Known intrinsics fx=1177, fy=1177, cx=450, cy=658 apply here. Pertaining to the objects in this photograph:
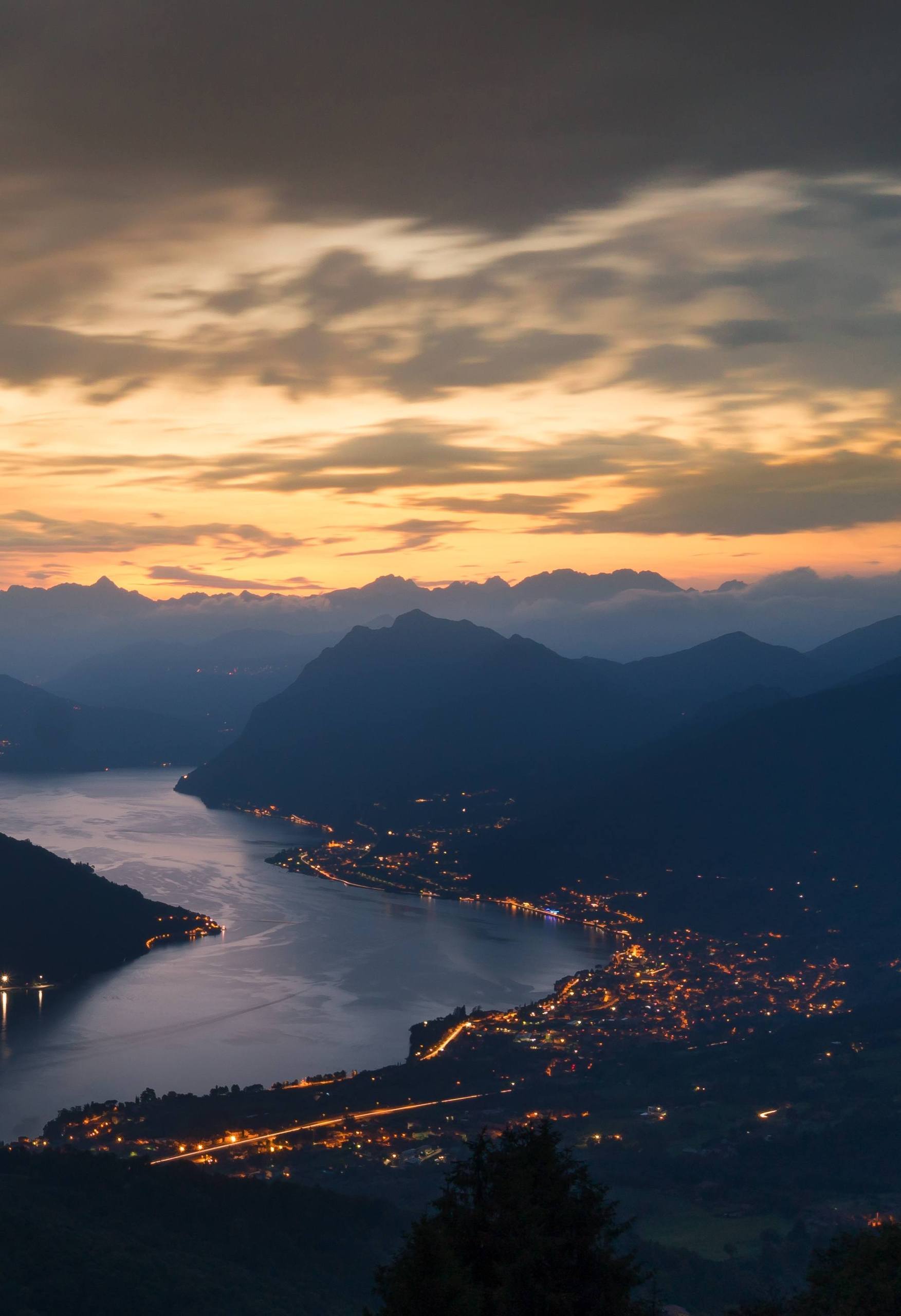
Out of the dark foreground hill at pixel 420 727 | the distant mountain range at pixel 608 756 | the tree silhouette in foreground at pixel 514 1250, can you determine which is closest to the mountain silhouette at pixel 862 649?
the distant mountain range at pixel 608 756

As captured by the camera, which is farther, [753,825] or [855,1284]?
[753,825]

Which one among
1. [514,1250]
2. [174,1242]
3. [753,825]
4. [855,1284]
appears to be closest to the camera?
[514,1250]

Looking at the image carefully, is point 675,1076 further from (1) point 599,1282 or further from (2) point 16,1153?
(1) point 599,1282

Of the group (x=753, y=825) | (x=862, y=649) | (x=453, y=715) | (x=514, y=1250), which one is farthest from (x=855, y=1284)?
(x=862, y=649)

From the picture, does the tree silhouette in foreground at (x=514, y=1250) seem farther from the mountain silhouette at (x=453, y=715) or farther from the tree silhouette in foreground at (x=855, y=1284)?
the mountain silhouette at (x=453, y=715)

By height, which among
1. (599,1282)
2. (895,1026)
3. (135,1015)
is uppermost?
(599,1282)

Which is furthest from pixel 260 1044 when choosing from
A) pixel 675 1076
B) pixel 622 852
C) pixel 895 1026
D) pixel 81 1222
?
pixel 622 852

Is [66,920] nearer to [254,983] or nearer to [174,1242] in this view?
[254,983]
